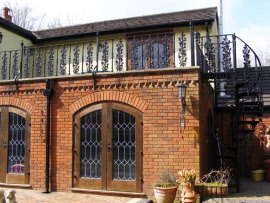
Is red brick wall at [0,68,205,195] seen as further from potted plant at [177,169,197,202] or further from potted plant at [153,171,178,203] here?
potted plant at [177,169,197,202]

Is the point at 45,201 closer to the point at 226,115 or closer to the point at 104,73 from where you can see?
the point at 104,73

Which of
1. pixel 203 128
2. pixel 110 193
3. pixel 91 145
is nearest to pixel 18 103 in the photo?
pixel 91 145

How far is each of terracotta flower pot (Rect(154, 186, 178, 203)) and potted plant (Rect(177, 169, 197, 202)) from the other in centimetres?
25

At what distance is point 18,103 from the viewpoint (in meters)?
8.96

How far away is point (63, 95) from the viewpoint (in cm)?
855

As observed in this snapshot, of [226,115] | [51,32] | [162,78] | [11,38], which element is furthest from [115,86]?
[51,32]

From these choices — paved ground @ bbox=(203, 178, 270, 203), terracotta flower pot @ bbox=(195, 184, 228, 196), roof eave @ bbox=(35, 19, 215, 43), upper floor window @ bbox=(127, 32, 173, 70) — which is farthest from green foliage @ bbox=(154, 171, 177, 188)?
roof eave @ bbox=(35, 19, 215, 43)

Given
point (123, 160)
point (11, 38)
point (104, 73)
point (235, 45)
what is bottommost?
point (123, 160)

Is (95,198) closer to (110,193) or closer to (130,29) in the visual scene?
(110,193)

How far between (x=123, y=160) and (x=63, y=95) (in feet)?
7.82

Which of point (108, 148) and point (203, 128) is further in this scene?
point (203, 128)

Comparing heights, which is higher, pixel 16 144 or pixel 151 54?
pixel 151 54

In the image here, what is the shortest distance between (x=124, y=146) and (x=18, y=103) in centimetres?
335

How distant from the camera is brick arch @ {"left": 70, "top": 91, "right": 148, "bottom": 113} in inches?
308
